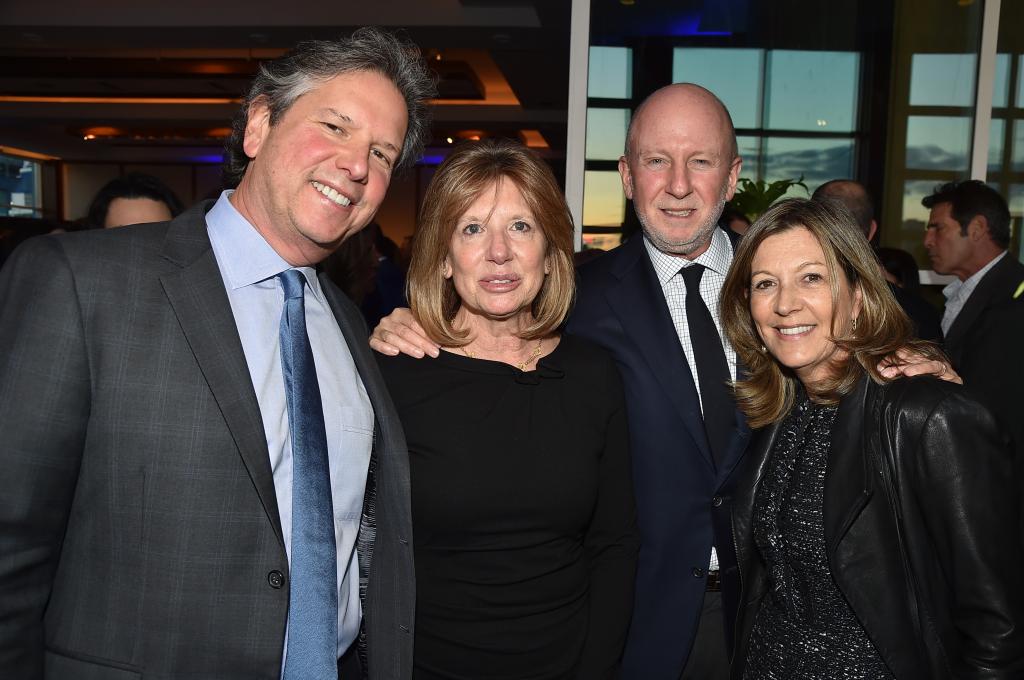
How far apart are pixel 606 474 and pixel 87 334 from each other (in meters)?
1.12

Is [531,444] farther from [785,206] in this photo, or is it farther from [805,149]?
[805,149]

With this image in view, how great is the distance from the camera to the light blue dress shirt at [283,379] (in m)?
1.36

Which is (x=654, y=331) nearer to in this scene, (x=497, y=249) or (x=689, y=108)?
(x=497, y=249)

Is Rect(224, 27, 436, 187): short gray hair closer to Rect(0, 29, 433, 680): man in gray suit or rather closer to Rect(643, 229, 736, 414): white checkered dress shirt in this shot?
Rect(0, 29, 433, 680): man in gray suit

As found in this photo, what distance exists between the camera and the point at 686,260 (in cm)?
218

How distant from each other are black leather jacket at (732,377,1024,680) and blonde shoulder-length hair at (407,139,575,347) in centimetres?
73

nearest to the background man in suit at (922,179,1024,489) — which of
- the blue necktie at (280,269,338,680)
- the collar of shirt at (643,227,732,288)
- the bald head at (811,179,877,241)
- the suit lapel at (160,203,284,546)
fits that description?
the bald head at (811,179,877,241)

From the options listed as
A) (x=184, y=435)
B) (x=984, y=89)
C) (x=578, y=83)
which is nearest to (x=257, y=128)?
(x=184, y=435)

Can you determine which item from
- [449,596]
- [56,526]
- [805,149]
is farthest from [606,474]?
[805,149]

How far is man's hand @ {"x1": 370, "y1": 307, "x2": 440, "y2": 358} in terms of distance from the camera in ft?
5.94

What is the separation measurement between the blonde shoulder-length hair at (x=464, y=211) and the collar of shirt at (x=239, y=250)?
1.48 ft

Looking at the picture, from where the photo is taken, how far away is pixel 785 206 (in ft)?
5.89

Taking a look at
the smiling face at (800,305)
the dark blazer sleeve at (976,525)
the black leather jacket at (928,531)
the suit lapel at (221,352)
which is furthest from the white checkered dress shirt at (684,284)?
→ the suit lapel at (221,352)

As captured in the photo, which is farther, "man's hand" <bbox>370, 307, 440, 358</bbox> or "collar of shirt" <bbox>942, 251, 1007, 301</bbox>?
"collar of shirt" <bbox>942, 251, 1007, 301</bbox>
